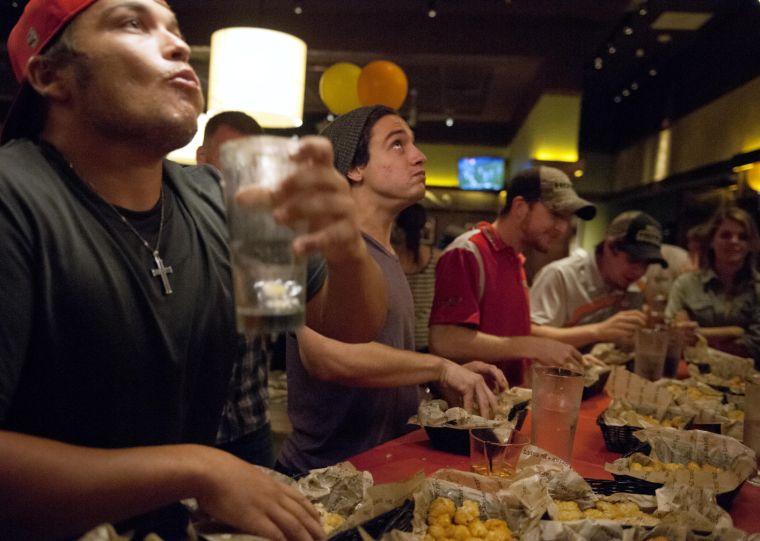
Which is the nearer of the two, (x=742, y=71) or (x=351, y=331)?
(x=351, y=331)

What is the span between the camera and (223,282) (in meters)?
1.18

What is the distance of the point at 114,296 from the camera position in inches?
39.3

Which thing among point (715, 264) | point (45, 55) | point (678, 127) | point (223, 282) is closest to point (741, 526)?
point (223, 282)

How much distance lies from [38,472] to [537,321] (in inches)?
122

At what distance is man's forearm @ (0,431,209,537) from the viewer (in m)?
0.80

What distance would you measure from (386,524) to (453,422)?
1.98 ft

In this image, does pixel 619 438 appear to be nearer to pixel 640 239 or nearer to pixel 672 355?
pixel 672 355

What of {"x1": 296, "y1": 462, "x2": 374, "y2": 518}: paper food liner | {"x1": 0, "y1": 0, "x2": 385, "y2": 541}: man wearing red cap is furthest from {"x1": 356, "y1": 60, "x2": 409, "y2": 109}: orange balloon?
{"x1": 296, "y1": 462, "x2": 374, "y2": 518}: paper food liner

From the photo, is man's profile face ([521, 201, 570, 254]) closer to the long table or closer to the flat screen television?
the long table

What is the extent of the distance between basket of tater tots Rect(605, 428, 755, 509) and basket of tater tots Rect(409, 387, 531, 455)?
11.8 inches

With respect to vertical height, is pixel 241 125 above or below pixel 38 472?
above

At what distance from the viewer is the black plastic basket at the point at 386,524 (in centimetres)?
89

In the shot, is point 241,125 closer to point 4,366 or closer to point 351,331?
point 351,331

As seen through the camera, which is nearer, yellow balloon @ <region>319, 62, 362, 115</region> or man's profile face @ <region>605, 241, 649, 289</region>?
man's profile face @ <region>605, 241, 649, 289</region>
